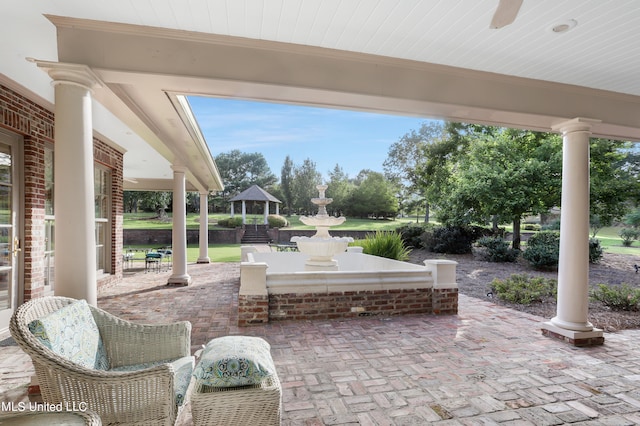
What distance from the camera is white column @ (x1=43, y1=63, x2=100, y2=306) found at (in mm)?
3004

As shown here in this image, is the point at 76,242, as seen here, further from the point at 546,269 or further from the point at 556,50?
the point at 546,269

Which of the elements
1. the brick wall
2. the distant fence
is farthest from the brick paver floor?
the distant fence

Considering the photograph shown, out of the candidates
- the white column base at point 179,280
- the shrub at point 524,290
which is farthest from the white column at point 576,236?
the white column base at point 179,280

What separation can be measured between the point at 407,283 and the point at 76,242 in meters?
4.43

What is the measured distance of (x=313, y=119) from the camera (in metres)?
52.9

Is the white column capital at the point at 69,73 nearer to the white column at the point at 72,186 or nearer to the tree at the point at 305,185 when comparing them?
the white column at the point at 72,186

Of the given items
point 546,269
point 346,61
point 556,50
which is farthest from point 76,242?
point 546,269

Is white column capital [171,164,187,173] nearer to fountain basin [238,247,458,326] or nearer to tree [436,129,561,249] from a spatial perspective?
fountain basin [238,247,458,326]

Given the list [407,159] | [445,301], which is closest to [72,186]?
[445,301]

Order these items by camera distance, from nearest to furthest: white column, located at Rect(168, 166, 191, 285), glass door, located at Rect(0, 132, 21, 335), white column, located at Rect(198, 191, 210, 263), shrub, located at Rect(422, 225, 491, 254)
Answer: glass door, located at Rect(0, 132, 21, 335) → white column, located at Rect(168, 166, 191, 285) → white column, located at Rect(198, 191, 210, 263) → shrub, located at Rect(422, 225, 491, 254)

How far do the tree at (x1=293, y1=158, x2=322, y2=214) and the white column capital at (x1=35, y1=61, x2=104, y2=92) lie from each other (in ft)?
128

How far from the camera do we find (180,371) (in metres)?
2.38

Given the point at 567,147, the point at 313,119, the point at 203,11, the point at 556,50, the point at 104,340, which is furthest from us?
the point at 313,119

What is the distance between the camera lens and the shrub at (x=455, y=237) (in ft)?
50.8
